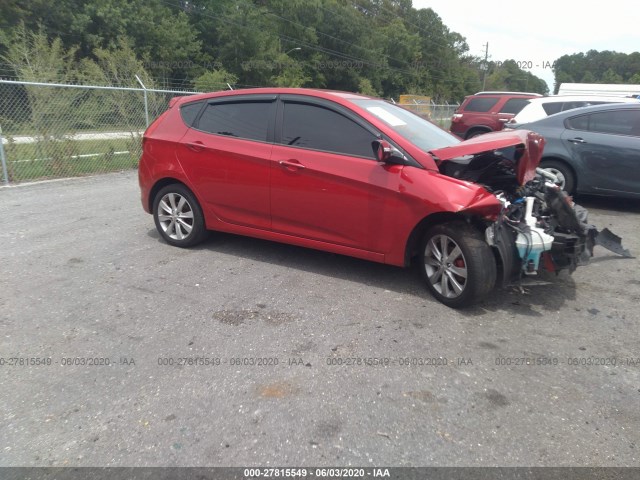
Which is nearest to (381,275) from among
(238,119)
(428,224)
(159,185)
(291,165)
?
(428,224)

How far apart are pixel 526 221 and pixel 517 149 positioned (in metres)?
0.63

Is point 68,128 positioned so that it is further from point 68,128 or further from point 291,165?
point 291,165

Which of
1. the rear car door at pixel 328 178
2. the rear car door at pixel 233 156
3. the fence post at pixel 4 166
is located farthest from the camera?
the fence post at pixel 4 166

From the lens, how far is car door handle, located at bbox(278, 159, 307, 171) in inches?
176

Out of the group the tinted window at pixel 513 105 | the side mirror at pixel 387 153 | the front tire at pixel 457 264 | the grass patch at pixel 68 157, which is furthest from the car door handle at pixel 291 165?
the tinted window at pixel 513 105

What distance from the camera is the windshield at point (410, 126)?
439 cm

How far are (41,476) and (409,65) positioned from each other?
75.9m

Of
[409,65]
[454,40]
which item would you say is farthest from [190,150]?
[454,40]

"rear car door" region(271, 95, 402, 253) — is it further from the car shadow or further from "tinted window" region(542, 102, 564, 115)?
"tinted window" region(542, 102, 564, 115)

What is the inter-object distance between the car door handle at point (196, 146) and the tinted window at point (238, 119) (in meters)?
0.18

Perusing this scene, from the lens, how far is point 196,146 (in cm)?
507

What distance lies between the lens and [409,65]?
71750 mm

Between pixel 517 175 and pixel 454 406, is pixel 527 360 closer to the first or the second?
pixel 454 406

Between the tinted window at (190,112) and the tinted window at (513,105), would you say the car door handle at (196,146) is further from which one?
the tinted window at (513,105)
